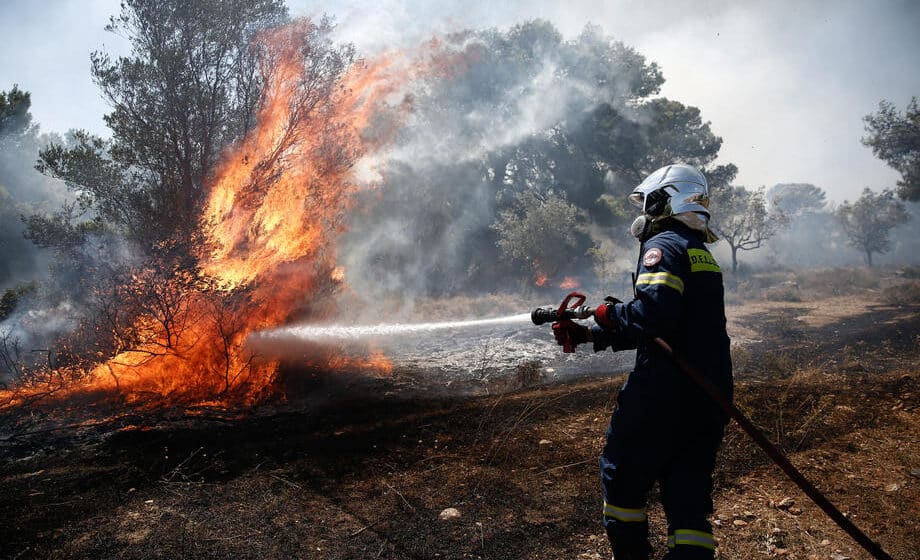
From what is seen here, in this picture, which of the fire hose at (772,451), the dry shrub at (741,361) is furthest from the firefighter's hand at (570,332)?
the dry shrub at (741,361)

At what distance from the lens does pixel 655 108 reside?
32844 millimetres

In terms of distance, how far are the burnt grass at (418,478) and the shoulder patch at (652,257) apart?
213 cm

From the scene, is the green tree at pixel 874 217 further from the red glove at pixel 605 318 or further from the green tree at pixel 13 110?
the green tree at pixel 13 110

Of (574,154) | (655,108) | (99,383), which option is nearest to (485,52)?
(574,154)

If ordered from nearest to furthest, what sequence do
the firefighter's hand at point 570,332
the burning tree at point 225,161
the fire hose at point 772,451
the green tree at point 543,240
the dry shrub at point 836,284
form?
the fire hose at point 772,451, the firefighter's hand at point 570,332, the burning tree at point 225,161, the dry shrub at point 836,284, the green tree at point 543,240

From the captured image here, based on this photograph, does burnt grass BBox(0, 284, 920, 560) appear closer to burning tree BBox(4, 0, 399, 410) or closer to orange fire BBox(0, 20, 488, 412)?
orange fire BBox(0, 20, 488, 412)

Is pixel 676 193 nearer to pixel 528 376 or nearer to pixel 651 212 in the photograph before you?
pixel 651 212

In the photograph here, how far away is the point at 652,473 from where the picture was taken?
105 inches

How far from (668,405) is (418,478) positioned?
8.96 feet

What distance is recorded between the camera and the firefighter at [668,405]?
2637mm

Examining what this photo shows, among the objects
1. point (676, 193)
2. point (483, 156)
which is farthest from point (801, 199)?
point (676, 193)

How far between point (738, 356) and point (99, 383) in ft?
38.1

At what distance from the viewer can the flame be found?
26734 millimetres

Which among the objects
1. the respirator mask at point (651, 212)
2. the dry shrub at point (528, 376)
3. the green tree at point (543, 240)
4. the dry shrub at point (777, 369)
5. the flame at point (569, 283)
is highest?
the green tree at point (543, 240)
